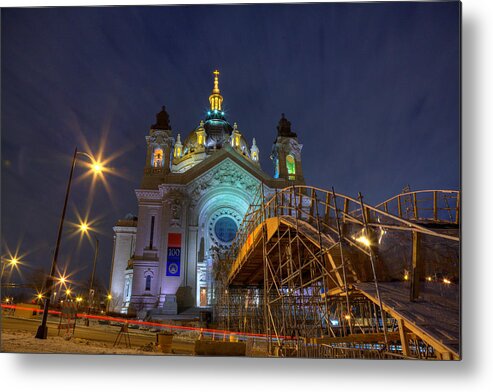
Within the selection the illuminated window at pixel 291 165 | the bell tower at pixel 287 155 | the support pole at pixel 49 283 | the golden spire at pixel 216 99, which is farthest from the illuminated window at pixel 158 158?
the support pole at pixel 49 283

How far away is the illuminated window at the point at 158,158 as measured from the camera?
26.2 metres

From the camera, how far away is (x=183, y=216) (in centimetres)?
Answer: 2281

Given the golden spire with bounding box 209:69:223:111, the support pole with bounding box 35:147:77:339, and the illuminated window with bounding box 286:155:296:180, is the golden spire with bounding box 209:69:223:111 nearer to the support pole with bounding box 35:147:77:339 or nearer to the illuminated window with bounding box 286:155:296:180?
the illuminated window with bounding box 286:155:296:180

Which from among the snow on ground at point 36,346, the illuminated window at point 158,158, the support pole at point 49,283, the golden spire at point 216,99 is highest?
the golden spire at point 216,99

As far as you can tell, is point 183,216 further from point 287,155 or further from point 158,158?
point 287,155

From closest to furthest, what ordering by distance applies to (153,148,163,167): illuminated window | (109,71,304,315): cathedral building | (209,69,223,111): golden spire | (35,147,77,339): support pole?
(35,147,77,339): support pole
(109,71,304,315): cathedral building
(153,148,163,167): illuminated window
(209,69,223,111): golden spire

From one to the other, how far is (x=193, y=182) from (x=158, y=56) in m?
15.6

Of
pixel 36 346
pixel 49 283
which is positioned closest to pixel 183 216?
pixel 49 283

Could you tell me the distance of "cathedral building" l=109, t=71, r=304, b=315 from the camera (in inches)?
839

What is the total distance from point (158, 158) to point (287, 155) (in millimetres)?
9736

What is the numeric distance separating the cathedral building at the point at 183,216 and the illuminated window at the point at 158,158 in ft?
0.24

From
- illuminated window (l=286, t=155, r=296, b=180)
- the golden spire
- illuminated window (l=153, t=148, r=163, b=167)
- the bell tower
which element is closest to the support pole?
illuminated window (l=153, t=148, r=163, b=167)

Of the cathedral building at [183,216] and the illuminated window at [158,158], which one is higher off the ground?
the illuminated window at [158,158]

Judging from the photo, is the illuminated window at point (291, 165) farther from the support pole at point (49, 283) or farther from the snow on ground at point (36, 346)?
the snow on ground at point (36, 346)
